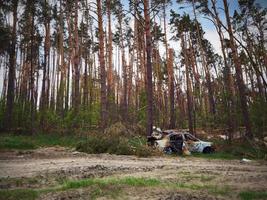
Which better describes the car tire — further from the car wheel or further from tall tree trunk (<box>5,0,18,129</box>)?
tall tree trunk (<box>5,0,18,129</box>)

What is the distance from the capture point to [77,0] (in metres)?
22.8

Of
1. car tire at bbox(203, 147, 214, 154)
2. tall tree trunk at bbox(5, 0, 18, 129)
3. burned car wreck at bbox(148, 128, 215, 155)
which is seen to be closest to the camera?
burned car wreck at bbox(148, 128, 215, 155)

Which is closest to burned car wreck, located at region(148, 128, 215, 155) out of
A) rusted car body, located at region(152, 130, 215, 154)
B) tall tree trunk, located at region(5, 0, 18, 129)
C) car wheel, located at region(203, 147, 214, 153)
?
rusted car body, located at region(152, 130, 215, 154)

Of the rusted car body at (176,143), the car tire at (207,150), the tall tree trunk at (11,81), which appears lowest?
the car tire at (207,150)

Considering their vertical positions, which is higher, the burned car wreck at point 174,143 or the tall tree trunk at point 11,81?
the tall tree trunk at point 11,81

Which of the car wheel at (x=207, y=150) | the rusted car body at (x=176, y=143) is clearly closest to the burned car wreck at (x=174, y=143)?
the rusted car body at (x=176, y=143)

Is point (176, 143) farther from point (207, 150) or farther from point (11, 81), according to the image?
point (11, 81)

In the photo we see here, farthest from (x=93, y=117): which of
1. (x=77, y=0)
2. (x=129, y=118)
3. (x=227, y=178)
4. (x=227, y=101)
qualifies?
(x=227, y=178)

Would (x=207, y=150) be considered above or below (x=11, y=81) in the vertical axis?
below

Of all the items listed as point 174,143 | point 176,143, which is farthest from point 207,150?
point 174,143

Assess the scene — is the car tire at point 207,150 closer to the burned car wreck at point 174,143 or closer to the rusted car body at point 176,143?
the rusted car body at point 176,143

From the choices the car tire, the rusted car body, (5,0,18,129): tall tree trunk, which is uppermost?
(5,0,18,129): tall tree trunk

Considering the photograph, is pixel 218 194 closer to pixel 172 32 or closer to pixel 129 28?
pixel 172 32

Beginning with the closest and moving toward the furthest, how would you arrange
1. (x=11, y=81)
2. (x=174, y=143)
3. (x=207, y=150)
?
(x=174, y=143) → (x=207, y=150) → (x=11, y=81)
